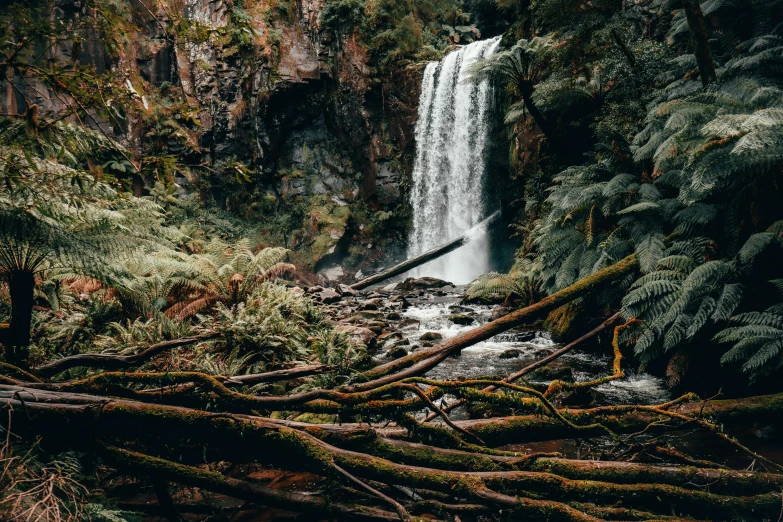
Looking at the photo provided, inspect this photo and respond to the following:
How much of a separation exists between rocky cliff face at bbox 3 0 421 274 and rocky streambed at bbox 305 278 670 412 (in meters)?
7.72

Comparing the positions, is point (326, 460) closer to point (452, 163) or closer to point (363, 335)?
point (363, 335)

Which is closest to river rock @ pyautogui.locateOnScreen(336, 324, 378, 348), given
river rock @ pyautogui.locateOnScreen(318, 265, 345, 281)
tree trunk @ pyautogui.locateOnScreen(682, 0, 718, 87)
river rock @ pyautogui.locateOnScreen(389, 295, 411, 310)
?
river rock @ pyautogui.locateOnScreen(389, 295, 411, 310)

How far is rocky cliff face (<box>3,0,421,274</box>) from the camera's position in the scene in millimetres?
18188

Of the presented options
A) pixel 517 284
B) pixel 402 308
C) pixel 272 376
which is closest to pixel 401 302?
pixel 402 308

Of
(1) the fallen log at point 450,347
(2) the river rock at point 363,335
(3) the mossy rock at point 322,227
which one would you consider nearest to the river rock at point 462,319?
(2) the river rock at point 363,335

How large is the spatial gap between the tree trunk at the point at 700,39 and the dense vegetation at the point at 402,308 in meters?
0.03

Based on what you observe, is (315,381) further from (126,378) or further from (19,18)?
(19,18)

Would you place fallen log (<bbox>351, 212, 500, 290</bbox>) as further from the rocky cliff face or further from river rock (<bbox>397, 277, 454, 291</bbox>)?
the rocky cliff face

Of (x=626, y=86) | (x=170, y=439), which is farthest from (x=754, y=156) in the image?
(x=170, y=439)

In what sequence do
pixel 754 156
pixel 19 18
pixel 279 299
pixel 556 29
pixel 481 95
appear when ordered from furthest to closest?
1. pixel 481 95
2. pixel 556 29
3. pixel 279 299
4. pixel 754 156
5. pixel 19 18

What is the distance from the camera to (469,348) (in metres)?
6.88

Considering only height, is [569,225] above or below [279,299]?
above

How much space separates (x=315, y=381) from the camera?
14.4ft

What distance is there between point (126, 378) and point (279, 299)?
390cm
